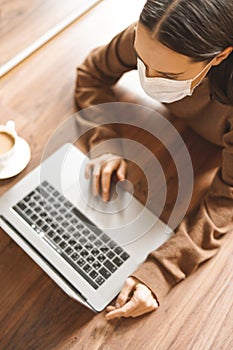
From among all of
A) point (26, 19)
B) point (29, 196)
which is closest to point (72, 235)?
point (29, 196)

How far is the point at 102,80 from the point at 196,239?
41cm

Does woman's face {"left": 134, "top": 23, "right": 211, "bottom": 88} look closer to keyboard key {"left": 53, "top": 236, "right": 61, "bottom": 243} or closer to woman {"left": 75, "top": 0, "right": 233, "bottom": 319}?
woman {"left": 75, "top": 0, "right": 233, "bottom": 319}

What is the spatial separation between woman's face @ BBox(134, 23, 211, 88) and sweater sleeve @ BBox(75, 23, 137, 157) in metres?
0.23

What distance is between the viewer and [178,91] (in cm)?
82

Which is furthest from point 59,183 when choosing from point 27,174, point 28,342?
point 28,342

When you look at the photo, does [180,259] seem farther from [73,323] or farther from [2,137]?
[2,137]

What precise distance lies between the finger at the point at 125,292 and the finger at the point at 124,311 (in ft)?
0.04

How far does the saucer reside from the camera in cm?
92

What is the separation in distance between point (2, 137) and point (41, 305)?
0.32 meters

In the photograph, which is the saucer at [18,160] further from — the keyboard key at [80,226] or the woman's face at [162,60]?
the woman's face at [162,60]

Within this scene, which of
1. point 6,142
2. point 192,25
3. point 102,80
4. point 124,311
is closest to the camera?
point 192,25

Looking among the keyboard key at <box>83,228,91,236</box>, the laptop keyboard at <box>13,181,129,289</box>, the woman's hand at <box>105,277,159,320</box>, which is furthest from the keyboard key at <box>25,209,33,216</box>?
the woman's hand at <box>105,277,159,320</box>

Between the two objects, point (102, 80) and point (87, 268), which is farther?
point (102, 80)

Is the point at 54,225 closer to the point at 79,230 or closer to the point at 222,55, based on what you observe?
the point at 79,230
